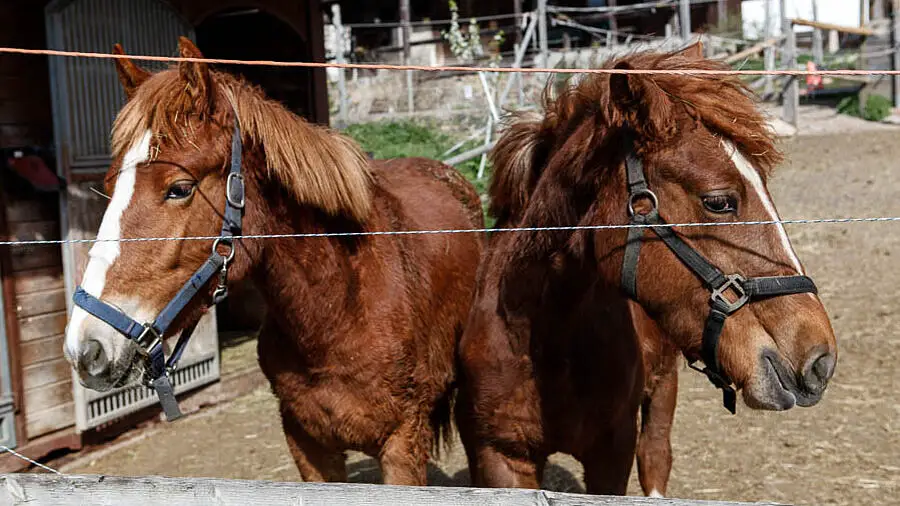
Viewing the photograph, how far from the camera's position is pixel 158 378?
2.44m

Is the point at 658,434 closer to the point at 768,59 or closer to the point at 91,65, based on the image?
the point at 91,65

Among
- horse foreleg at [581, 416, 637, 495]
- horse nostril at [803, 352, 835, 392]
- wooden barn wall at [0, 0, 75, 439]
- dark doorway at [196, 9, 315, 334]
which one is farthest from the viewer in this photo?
dark doorway at [196, 9, 315, 334]

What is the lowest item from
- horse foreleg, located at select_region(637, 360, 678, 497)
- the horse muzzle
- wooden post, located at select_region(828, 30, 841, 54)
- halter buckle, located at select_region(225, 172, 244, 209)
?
horse foreleg, located at select_region(637, 360, 678, 497)

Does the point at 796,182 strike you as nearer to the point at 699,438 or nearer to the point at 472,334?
the point at 699,438

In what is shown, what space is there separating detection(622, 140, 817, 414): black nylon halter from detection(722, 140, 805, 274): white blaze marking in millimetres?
67

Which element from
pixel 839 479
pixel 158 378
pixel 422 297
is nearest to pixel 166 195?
pixel 158 378

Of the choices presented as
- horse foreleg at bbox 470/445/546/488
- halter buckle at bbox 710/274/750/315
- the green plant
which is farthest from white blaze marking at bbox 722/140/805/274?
the green plant

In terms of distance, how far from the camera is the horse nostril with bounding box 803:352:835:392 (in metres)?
1.86

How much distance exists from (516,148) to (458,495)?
153 centimetres

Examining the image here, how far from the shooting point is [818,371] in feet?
6.11

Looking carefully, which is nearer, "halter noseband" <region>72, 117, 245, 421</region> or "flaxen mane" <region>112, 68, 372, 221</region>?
"halter noseband" <region>72, 117, 245, 421</region>

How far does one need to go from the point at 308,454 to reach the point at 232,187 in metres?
1.15

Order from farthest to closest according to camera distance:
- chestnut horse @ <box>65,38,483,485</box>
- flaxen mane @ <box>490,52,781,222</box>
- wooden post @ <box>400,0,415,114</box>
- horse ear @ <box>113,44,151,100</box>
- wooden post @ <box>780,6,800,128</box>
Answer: wooden post @ <box>400,0,415,114</box> < wooden post @ <box>780,6,800,128</box> < horse ear @ <box>113,44,151,100</box> < chestnut horse @ <box>65,38,483,485</box> < flaxen mane @ <box>490,52,781,222</box>

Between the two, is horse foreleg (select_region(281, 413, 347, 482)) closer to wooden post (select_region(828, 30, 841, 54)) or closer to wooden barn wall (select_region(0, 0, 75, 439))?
wooden barn wall (select_region(0, 0, 75, 439))
